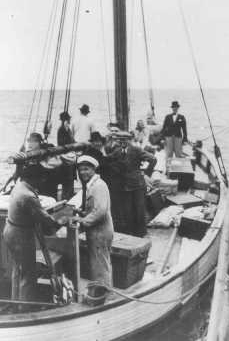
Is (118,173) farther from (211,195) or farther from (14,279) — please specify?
(211,195)

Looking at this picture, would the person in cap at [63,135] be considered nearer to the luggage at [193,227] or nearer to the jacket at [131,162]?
the jacket at [131,162]

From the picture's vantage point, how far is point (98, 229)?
472 centimetres

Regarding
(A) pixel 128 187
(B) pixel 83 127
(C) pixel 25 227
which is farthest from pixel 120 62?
(C) pixel 25 227

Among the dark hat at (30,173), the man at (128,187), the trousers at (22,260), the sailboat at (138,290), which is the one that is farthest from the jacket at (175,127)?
the trousers at (22,260)

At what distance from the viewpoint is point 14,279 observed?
15.7ft

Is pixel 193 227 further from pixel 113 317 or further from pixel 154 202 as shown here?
pixel 113 317

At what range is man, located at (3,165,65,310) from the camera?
437cm

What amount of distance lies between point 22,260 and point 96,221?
35.1 inches

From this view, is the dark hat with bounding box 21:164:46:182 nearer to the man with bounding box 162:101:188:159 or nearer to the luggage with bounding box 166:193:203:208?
the luggage with bounding box 166:193:203:208

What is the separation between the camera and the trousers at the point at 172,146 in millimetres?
12117

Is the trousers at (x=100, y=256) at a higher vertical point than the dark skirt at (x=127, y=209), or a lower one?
lower

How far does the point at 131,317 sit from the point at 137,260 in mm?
652

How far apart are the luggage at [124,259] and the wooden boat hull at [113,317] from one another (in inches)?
12.0

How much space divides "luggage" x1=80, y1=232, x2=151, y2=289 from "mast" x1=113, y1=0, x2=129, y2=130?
3.08 m
